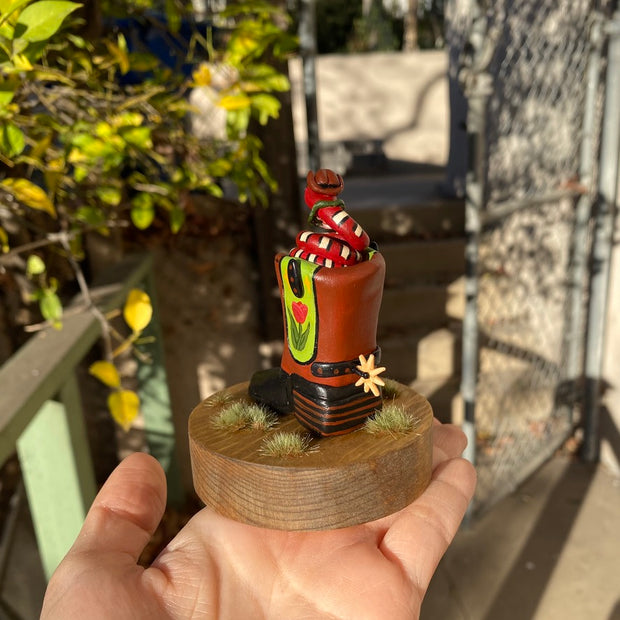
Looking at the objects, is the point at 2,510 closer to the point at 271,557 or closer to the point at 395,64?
the point at 271,557

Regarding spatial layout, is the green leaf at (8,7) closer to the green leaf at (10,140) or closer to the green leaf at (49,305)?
the green leaf at (10,140)

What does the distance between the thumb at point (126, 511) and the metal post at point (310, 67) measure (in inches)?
105

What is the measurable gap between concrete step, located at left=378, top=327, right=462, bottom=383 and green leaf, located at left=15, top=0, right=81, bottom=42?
376 centimetres

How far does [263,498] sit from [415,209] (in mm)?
4078

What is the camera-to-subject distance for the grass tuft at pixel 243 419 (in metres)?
1.40

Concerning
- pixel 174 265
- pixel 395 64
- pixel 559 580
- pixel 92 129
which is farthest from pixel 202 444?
pixel 395 64

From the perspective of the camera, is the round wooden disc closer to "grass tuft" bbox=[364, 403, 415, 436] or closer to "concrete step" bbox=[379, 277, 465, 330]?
"grass tuft" bbox=[364, 403, 415, 436]

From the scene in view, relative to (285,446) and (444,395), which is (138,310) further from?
(444,395)

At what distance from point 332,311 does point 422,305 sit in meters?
3.57

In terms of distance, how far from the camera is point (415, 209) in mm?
5023

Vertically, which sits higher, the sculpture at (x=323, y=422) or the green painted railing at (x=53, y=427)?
the sculpture at (x=323, y=422)

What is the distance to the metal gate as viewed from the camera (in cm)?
431

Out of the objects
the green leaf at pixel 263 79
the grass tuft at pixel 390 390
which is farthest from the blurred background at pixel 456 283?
the grass tuft at pixel 390 390

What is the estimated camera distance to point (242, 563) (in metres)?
1.42
